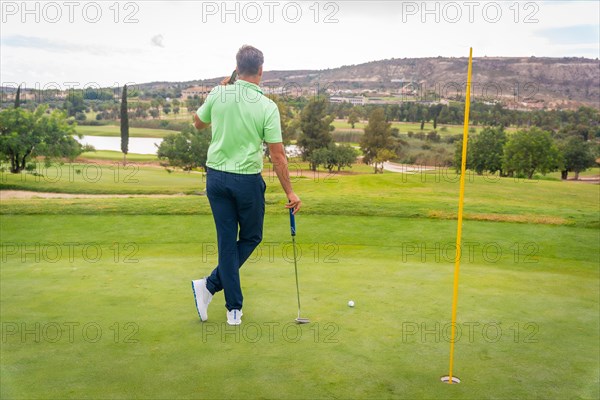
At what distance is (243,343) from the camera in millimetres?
4168

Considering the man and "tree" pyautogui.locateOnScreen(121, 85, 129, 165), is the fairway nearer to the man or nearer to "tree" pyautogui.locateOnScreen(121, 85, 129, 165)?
the man

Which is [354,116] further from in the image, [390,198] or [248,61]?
[248,61]

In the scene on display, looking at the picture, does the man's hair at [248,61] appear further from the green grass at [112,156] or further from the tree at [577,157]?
the tree at [577,157]

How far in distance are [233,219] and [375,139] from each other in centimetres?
5555

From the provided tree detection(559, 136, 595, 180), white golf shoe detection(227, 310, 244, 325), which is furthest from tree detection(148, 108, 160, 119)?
white golf shoe detection(227, 310, 244, 325)

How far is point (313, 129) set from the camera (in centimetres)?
5959

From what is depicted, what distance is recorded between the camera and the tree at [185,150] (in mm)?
45312

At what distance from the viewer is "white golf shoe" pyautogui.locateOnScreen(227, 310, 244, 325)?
15.5 ft

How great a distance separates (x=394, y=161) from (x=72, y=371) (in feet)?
205

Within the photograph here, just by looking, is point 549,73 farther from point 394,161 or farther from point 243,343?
point 243,343

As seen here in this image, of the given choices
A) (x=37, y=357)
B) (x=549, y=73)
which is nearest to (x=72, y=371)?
(x=37, y=357)

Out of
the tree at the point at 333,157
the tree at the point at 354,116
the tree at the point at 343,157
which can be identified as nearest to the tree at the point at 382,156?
the tree at the point at 343,157

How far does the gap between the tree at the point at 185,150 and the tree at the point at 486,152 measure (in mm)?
29881

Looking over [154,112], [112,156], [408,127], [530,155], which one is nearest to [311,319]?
[112,156]
